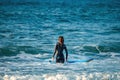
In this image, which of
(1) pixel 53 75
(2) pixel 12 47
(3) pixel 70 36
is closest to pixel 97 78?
(1) pixel 53 75

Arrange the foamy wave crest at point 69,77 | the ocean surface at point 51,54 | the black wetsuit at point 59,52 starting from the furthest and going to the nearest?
1. the black wetsuit at point 59,52
2. the ocean surface at point 51,54
3. the foamy wave crest at point 69,77

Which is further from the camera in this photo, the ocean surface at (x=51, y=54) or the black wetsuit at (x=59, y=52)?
the black wetsuit at (x=59, y=52)

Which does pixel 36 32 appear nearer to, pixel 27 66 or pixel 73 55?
pixel 73 55

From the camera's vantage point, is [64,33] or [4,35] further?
[64,33]

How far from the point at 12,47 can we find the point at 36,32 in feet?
22.8

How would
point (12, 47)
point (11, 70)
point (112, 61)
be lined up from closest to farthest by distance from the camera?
point (11, 70) → point (112, 61) → point (12, 47)

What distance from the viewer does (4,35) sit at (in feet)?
76.4

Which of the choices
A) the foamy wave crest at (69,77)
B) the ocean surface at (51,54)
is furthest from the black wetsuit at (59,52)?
the foamy wave crest at (69,77)

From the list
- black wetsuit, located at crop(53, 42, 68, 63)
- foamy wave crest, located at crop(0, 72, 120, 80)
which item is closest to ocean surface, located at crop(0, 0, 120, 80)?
foamy wave crest, located at crop(0, 72, 120, 80)

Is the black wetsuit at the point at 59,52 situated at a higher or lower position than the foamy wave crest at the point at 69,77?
higher

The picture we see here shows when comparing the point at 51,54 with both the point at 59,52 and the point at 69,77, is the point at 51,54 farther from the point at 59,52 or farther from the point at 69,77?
the point at 69,77

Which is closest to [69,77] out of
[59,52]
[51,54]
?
[59,52]

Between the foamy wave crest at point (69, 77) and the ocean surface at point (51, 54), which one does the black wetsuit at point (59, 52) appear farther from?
the foamy wave crest at point (69, 77)

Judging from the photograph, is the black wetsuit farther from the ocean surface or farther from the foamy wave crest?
the foamy wave crest
